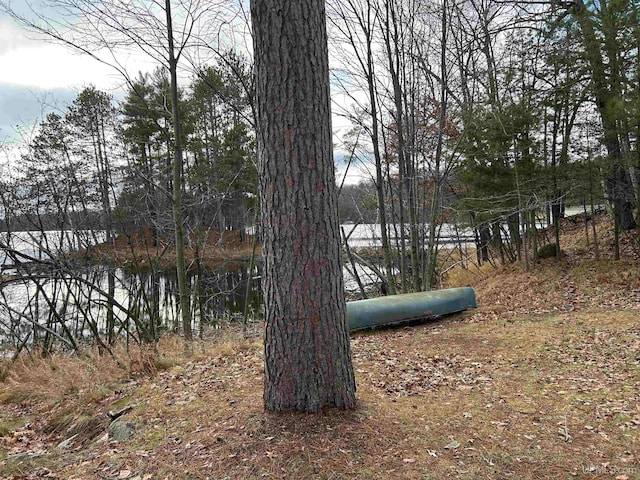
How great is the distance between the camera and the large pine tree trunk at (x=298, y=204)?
7.72 feet

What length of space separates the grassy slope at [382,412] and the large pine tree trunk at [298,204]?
31cm

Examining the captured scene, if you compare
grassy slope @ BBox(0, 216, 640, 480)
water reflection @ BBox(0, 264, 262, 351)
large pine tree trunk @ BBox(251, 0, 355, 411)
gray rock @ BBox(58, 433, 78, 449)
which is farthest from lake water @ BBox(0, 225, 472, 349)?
large pine tree trunk @ BBox(251, 0, 355, 411)

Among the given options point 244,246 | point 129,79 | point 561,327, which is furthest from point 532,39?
point 244,246

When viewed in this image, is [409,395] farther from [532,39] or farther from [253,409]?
[532,39]

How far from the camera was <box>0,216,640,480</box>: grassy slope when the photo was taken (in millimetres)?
2180

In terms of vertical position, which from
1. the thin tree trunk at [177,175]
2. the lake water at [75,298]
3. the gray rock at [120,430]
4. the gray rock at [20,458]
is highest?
the thin tree trunk at [177,175]

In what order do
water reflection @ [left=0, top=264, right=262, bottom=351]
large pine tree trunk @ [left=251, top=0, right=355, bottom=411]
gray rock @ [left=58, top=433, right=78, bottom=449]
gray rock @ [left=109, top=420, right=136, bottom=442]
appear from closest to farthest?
1. large pine tree trunk @ [left=251, top=0, right=355, bottom=411]
2. gray rock @ [left=109, top=420, right=136, bottom=442]
3. gray rock @ [left=58, top=433, right=78, bottom=449]
4. water reflection @ [left=0, top=264, right=262, bottom=351]

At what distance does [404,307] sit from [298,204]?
13.8ft

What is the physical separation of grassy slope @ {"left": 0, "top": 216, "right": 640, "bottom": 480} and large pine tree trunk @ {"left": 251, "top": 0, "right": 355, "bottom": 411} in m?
0.31

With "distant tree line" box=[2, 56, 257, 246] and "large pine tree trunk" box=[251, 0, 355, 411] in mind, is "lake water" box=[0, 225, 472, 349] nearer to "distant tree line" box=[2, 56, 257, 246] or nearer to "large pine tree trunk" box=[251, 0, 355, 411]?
"distant tree line" box=[2, 56, 257, 246]

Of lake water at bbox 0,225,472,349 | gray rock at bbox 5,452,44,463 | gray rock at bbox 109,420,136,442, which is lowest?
gray rock at bbox 5,452,44,463

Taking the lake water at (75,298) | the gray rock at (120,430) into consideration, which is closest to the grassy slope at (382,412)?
the gray rock at (120,430)

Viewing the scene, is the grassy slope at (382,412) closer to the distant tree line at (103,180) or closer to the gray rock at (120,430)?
the gray rock at (120,430)

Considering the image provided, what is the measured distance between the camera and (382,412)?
105 inches
